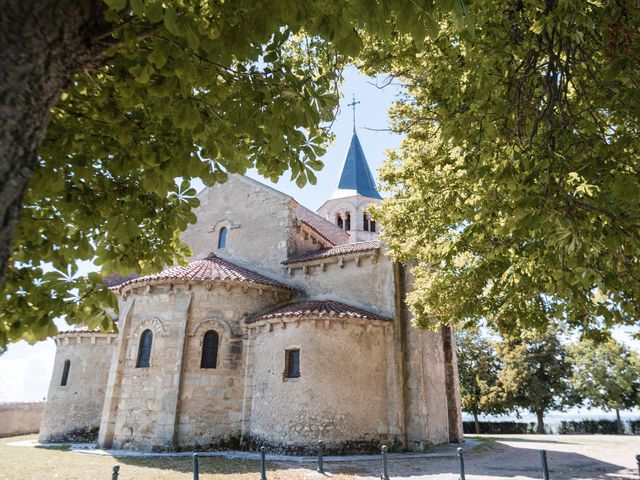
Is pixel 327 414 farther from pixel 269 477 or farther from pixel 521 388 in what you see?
pixel 521 388

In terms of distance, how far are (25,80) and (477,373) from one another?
34.7 meters

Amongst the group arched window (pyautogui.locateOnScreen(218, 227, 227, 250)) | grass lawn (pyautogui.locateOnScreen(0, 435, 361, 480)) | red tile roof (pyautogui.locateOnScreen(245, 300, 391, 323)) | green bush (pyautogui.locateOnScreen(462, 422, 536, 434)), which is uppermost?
arched window (pyautogui.locateOnScreen(218, 227, 227, 250))

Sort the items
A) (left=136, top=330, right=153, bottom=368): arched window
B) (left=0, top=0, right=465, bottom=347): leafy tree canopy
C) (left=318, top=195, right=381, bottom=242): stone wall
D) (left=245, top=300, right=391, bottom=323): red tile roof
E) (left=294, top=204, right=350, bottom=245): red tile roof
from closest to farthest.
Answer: (left=0, top=0, right=465, bottom=347): leafy tree canopy → (left=245, top=300, right=391, bottom=323): red tile roof → (left=136, top=330, right=153, bottom=368): arched window → (left=294, top=204, right=350, bottom=245): red tile roof → (left=318, top=195, right=381, bottom=242): stone wall

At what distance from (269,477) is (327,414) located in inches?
149

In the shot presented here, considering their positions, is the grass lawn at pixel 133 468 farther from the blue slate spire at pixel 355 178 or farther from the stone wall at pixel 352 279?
the blue slate spire at pixel 355 178

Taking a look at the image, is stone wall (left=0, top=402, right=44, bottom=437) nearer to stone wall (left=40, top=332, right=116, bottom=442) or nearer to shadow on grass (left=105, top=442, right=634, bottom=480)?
stone wall (left=40, top=332, right=116, bottom=442)

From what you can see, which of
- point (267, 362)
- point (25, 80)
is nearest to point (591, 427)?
point (267, 362)

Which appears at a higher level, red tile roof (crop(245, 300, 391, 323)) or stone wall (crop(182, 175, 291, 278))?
stone wall (crop(182, 175, 291, 278))

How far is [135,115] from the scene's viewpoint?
4203 millimetres

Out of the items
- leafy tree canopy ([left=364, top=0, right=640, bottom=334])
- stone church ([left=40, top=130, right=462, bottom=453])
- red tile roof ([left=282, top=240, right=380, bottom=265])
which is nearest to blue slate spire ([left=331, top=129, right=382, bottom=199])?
stone church ([left=40, top=130, right=462, bottom=453])

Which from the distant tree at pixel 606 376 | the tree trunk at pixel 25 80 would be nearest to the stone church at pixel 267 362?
the tree trunk at pixel 25 80

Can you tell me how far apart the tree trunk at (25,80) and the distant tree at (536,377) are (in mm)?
32599

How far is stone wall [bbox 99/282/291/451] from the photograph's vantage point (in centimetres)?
1424

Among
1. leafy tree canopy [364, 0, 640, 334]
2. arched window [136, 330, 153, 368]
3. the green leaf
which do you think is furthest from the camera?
arched window [136, 330, 153, 368]
